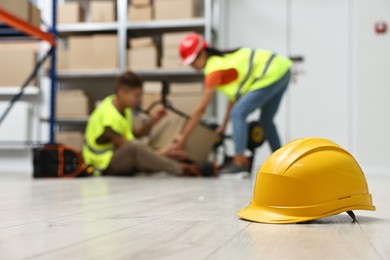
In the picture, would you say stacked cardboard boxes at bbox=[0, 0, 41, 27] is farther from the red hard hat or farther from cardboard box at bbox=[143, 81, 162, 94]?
cardboard box at bbox=[143, 81, 162, 94]

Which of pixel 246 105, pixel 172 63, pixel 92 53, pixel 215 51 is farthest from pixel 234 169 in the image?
pixel 92 53

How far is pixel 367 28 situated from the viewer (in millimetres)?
5430

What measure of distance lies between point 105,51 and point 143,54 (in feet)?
1.25

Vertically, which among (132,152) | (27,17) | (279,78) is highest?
(27,17)

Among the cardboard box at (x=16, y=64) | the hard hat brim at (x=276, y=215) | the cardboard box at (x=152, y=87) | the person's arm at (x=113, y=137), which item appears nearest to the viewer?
the hard hat brim at (x=276, y=215)

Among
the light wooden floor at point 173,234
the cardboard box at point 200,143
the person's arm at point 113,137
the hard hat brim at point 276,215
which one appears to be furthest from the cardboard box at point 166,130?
the hard hat brim at point 276,215

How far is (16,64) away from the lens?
220 inches

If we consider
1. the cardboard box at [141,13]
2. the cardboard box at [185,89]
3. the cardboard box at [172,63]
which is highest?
the cardboard box at [141,13]

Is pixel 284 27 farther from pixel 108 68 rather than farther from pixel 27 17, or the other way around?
pixel 27 17

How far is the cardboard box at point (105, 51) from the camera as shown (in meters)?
5.23

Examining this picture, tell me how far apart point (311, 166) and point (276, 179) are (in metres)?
0.09

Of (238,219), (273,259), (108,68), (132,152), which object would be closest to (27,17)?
(132,152)

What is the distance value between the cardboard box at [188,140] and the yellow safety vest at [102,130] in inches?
10.3

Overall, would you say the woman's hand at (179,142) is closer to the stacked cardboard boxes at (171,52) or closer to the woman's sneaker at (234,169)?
the woman's sneaker at (234,169)
